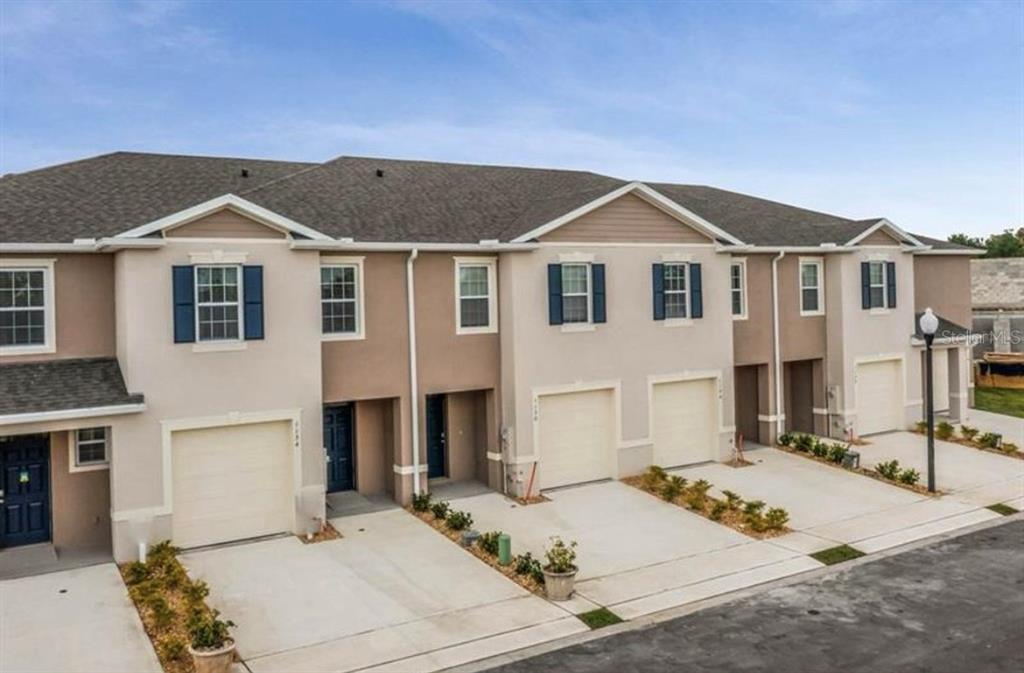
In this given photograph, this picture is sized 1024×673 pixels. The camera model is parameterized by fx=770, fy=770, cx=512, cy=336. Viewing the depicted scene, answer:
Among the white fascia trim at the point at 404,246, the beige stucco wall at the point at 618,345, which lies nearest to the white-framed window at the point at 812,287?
the beige stucco wall at the point at 618,345

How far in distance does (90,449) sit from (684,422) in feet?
46.6

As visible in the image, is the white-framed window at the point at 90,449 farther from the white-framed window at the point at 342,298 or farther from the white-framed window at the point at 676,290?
the white-framed window at the point at 676,290

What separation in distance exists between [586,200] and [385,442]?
767 centimetres

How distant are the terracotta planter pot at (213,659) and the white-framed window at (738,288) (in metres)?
17.2

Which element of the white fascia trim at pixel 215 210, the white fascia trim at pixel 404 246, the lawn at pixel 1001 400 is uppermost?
the white fascia trim at pixel 215 210

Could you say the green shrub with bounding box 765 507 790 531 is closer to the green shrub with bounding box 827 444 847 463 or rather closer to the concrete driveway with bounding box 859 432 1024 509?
the concrete driveway with bounding box 859 432 1024 509

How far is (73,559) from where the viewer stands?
46.8ft

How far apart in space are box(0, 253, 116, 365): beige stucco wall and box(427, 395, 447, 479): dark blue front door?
7336mm

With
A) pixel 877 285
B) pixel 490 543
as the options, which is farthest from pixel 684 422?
pixel 877 285

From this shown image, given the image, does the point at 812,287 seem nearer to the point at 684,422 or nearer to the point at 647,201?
the point at 684,422

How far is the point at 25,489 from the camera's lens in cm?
1477

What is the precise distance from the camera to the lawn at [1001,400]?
28.3 metres

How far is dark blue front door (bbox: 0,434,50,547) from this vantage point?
14.6 metres

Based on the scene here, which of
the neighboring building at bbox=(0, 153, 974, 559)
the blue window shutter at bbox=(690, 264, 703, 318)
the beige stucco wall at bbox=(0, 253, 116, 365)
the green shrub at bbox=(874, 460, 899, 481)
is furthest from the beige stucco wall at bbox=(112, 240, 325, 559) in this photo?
the green shrub at bbox=(874, 460, 899, 481)
